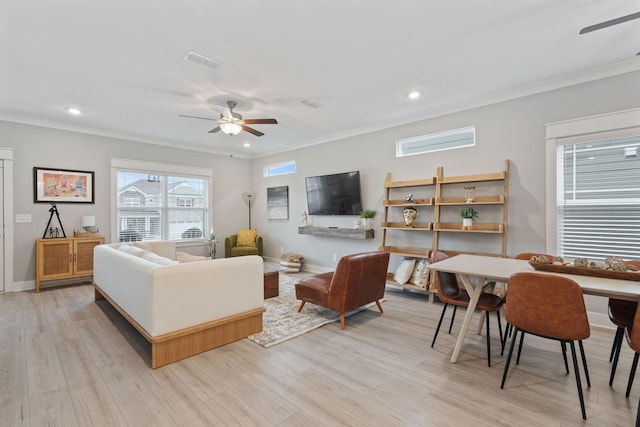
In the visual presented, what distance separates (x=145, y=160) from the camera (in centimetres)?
597

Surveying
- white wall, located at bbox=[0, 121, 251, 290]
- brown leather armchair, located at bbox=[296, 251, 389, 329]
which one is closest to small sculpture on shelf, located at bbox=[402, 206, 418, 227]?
brown leather armchair, located at bbox=[296, 251, 389, 329]

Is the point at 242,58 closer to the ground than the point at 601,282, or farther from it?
farther from it

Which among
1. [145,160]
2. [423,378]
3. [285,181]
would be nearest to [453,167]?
[423,378]

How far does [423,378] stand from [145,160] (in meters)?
6.17

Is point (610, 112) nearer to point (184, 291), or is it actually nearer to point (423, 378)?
point (423, 378)

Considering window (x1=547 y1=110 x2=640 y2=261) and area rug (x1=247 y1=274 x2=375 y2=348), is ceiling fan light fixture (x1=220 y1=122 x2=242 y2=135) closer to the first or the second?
area rug (x1=247 y1=274 x2=375 y2=348)

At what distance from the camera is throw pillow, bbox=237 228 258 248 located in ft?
22.8

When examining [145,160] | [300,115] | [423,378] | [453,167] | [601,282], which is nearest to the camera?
[601,282]

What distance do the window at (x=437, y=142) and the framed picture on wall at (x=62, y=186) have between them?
5.53 m

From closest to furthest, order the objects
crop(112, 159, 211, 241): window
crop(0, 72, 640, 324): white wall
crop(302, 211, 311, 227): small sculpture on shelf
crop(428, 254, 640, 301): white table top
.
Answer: crop(428, 254, 640, 301): white table top < crop(0, 72, 640, 324): white wall < crop(112, 159, 211, 241): window < crop(302, 211, 311, 227): small sculpture on shelf

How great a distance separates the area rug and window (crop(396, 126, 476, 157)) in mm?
2597

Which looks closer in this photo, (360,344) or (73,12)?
(73,12)

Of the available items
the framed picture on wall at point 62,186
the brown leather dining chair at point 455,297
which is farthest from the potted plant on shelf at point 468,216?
the framed picture on wall at point 62,186

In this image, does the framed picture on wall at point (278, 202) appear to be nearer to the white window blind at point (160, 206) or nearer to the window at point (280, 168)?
the window at point (280, 168)
